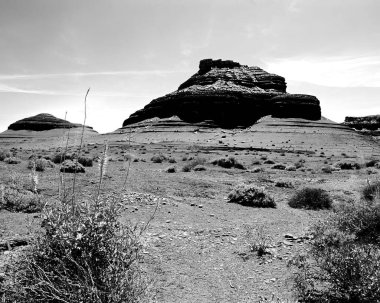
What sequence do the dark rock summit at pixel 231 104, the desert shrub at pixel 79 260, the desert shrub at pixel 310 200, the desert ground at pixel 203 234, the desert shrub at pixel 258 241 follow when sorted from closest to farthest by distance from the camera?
the desert shrub at pixel 79 260 → the desert ground at pixel 203 234 → the desert shrub at pixel 258 241 → the desert shrub at pixel 310 200 → the dark rock summit at pixel 231 104

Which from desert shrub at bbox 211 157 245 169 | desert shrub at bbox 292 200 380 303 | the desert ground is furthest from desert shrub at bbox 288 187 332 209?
desert shrub at bbox 211 157 245 169

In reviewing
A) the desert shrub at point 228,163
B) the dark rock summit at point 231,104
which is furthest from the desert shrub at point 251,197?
the dark rock summit at point 231,104

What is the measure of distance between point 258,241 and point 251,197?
4718 mm

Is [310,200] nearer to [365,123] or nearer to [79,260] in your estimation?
[79,260]

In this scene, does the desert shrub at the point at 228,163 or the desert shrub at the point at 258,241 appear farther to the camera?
the desert shrub at the point at 228,163

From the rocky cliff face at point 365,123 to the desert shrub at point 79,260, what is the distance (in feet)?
494

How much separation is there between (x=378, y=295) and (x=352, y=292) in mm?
359

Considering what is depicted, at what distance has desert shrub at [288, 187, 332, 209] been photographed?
11.1 m

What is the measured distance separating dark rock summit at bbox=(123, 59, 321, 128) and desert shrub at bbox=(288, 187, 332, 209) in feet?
298

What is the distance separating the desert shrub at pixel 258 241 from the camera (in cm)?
652

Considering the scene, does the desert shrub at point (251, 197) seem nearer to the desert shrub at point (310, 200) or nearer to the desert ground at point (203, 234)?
the desert ground at point (203, 234)

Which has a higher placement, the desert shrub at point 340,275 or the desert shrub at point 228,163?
the desert shrub at point 228,163

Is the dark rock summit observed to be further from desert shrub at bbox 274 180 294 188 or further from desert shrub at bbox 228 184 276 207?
desert shrub at bbox 228 184 276 207

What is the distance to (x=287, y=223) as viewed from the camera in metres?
8.95
